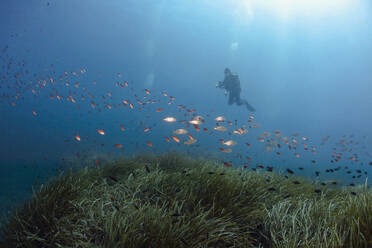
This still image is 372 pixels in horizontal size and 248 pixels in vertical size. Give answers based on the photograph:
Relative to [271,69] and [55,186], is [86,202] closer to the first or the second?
[55,186]

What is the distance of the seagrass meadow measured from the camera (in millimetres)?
2553

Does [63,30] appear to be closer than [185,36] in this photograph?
Yes

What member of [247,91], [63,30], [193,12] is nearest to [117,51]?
[63,30]

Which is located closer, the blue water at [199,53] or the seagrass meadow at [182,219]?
the seagrass meadow at [182,219]

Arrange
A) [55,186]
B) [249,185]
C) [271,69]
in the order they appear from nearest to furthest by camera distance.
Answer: [55,186]
[249,185]
[271,69]

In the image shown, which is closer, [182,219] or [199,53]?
[182,219]

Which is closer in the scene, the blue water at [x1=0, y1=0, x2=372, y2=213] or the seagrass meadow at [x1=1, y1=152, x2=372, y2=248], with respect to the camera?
the seagrass meadow at [x1=1, y1=152, x2=372, y2=248]

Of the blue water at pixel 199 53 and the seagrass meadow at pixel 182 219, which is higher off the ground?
the blue water at pixel 199 53

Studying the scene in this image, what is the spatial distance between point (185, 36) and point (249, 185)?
109495 mm

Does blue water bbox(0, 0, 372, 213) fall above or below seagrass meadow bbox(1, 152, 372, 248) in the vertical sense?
above

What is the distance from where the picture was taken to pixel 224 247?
2926 millimetres

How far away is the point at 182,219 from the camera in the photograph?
119 inches

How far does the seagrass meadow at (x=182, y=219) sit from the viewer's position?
255 centimetres

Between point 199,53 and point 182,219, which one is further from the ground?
point 199,53
